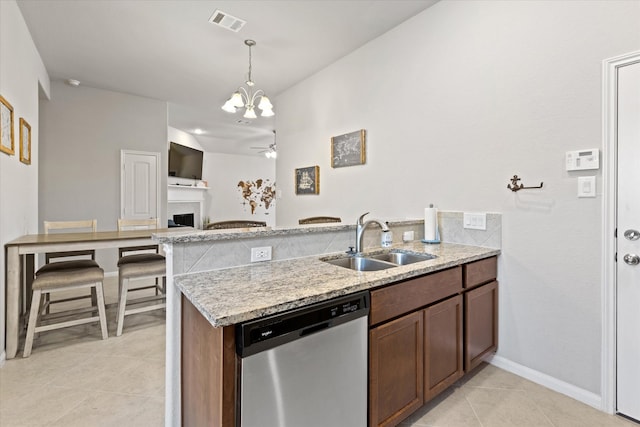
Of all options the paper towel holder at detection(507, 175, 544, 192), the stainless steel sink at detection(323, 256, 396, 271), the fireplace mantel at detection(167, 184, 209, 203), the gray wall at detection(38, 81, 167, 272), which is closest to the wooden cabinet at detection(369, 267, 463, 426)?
the stainless steel sink at detection(323, 256, 396, 271)

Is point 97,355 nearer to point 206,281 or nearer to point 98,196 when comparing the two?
point 206,281

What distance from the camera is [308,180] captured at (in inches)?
168

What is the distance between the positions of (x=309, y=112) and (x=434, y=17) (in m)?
2.02

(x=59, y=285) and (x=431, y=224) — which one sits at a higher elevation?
(x=431, y=224)

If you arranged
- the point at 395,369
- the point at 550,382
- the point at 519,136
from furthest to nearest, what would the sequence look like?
the point at 519,136
the point at 550,382
the point at 395,369

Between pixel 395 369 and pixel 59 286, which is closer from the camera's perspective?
pixel 395 369

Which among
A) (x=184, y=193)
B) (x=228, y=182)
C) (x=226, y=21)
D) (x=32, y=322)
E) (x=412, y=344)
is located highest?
(x=226, y=21)

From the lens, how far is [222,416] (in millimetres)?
990

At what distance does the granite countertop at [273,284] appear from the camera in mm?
1033

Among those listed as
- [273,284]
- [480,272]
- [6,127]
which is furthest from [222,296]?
[6,127]

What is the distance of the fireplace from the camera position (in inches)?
275

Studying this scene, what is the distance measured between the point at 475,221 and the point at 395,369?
4.52ft

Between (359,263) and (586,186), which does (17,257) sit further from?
(586,186)

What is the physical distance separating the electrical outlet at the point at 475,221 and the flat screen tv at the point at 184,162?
214 inches
